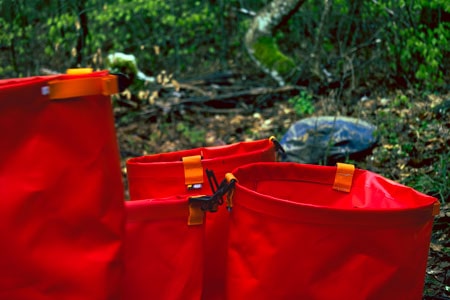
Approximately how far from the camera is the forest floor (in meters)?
3.61

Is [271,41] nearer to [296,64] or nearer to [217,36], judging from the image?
[296,64]

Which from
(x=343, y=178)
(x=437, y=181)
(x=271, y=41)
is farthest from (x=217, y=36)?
(x=343, y=178)

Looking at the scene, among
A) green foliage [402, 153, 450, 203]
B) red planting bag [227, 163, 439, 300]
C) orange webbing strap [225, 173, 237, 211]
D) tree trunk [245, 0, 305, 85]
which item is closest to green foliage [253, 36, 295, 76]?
tree trunk [245, 0, 305, 85]

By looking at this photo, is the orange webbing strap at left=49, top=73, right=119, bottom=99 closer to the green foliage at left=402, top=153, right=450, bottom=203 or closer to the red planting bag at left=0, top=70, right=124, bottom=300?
the red planting bag at left=0, top=70, right=124, bottom=300

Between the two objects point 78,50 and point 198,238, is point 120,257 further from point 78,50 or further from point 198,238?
point 78,50

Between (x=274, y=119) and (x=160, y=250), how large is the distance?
394cm

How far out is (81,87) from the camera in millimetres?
1306

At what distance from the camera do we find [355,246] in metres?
1.46

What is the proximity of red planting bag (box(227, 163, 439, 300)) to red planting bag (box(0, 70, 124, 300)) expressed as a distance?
0.41m

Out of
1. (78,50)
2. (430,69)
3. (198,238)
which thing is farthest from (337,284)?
(78,50)

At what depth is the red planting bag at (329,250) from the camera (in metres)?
1.46

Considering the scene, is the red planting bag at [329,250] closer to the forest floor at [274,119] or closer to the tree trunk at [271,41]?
the forest floor at [274,119]

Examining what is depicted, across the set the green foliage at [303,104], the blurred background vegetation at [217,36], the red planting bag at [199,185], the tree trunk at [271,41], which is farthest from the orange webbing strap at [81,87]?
the tree trunk at [271,41]

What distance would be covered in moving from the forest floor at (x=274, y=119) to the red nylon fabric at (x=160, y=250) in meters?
1.38
